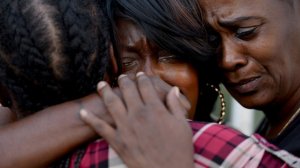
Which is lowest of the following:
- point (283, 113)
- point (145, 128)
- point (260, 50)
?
point (283, 113)

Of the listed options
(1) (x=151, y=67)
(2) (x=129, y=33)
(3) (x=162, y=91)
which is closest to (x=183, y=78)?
(1) (x=151, y=67)

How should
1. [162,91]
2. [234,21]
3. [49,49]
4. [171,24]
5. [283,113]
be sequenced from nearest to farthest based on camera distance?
[49,49]
[162,91]
[171,24]
[234,21]
[283,113]

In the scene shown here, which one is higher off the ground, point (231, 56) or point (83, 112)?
point (83, 112)

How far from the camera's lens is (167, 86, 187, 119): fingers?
152 cm

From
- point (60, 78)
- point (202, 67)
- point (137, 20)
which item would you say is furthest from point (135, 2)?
point (60, 78)

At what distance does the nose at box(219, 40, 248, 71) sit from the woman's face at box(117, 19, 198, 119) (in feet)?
0.63

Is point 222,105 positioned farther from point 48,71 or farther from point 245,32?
point 48,71

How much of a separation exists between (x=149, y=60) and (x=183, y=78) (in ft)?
0.47

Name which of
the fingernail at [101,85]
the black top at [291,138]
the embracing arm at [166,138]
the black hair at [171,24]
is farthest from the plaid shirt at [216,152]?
the black hair at [171,24]

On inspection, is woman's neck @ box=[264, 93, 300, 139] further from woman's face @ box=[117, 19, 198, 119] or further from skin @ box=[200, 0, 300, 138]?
woman's face @ box=[117, 19, 198, 119]

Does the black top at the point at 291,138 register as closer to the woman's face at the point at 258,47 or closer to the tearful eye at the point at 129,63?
the woman's face at the point at 258,47

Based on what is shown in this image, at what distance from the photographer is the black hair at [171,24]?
80.1 inches

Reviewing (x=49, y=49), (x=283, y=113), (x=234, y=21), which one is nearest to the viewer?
(x=49, y=49)

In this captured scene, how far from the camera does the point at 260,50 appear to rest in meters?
2.29
